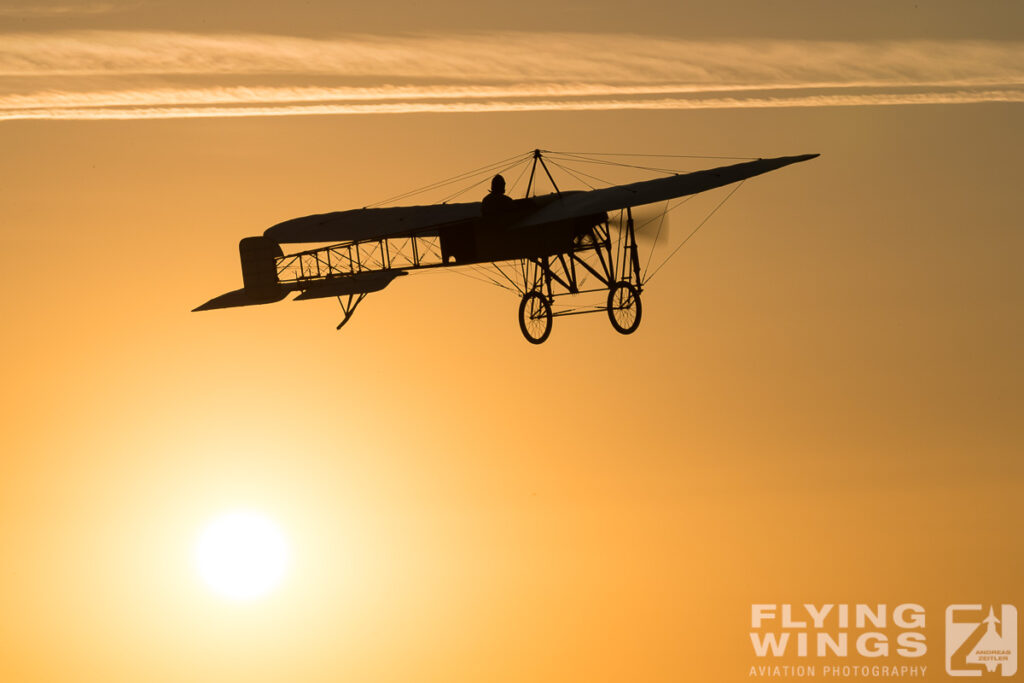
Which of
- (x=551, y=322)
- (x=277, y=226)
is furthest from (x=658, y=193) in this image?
(x=277, y=226)

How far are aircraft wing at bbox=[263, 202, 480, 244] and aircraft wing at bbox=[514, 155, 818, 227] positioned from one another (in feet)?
9.58

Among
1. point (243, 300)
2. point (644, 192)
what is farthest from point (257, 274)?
point (644, 192)

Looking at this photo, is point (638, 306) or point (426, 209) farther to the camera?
point (426, 209)

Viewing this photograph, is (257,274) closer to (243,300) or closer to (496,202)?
(243,300)

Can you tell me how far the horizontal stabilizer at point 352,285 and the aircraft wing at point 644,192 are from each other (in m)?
4.78

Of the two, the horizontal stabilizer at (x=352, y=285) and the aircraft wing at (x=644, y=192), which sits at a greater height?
the aircraft wing at (x=644, y=192)

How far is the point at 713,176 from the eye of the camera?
56156 mm

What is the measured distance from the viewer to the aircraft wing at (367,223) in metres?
55.8

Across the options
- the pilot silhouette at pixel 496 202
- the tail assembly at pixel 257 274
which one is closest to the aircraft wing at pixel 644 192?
the pilot silhouette at pixel 496 202

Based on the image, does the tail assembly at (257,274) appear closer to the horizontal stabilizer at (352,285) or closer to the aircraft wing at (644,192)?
the horizontal stabilizer at (352,285)

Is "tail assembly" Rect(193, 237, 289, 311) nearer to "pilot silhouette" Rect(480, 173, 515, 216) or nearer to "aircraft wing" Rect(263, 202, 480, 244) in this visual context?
"aircraft wing" Rect(263, 202, 480, 244)

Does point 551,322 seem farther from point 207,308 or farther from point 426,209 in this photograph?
point 207,308

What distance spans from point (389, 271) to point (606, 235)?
7.23 metres

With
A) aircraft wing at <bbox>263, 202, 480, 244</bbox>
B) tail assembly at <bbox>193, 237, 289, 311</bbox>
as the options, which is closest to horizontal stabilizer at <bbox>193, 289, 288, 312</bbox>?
tail assembly at <bbox>193, 237, 289, 311</bbox>
